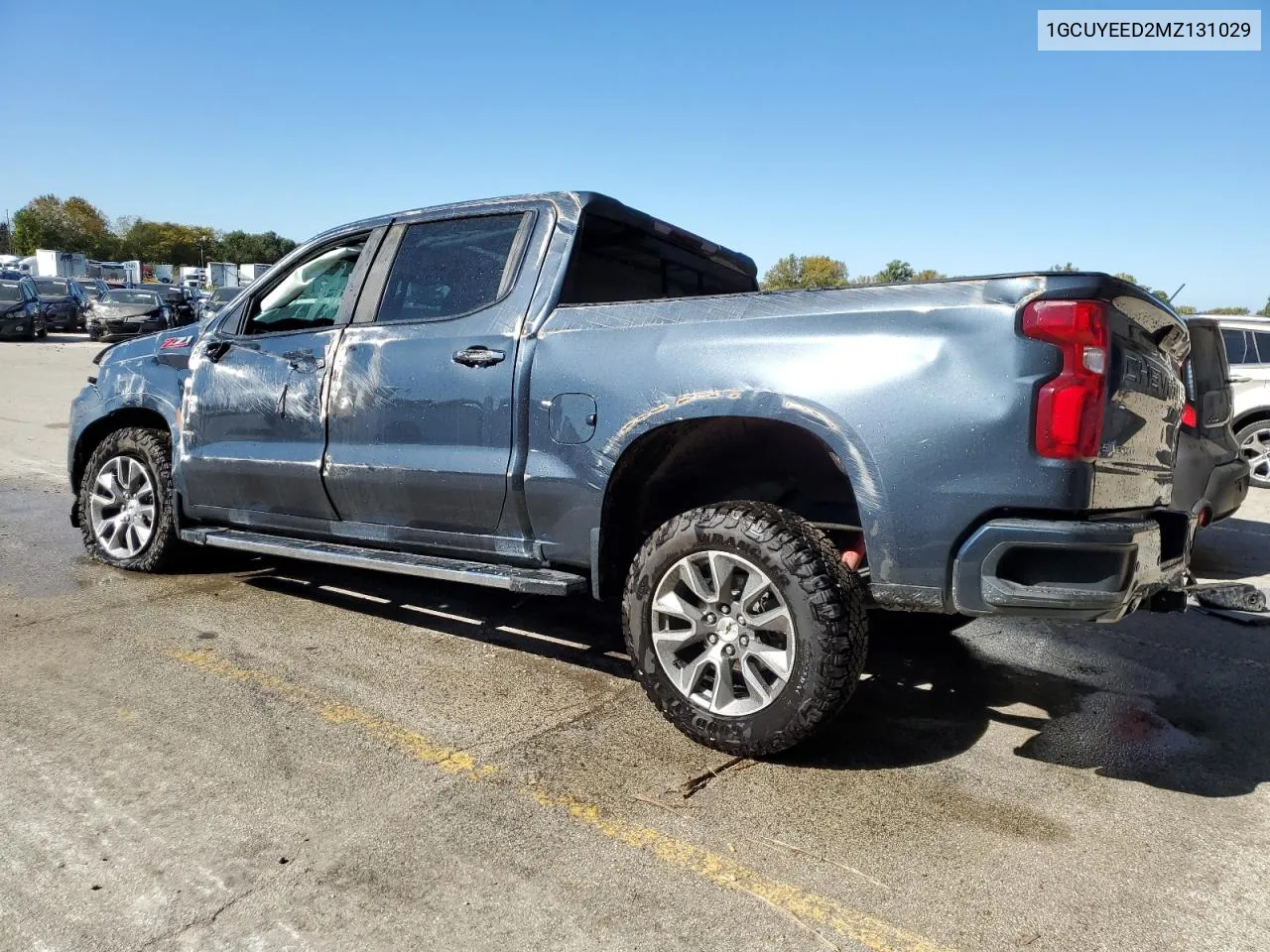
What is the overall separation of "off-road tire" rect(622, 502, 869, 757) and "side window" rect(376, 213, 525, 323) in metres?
1.39

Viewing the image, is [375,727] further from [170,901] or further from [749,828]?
[749,828]

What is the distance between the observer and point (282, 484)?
447cm

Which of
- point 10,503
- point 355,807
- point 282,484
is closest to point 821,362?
point 355,807

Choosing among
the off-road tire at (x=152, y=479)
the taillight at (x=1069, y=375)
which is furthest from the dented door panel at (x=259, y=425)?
the taillight at (x=1069, y=375)

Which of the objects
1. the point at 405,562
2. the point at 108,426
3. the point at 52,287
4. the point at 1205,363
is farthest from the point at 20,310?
the point at 1205,363

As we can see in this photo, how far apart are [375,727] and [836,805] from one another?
5.16 feet

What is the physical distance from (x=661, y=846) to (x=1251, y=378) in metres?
9.09

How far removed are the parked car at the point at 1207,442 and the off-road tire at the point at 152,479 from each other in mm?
5407

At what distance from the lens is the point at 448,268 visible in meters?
4.12

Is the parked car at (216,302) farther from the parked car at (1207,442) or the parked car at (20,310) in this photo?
the parked car at (20,310)

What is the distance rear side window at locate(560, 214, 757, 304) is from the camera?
3945 millimetres

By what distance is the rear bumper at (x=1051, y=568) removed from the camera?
268cm

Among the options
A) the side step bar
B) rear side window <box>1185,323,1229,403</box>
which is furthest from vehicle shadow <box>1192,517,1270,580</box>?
the side step bar

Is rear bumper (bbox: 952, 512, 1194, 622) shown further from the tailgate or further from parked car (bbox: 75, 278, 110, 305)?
parked car (bbox: 75, 278, 110, 305)
